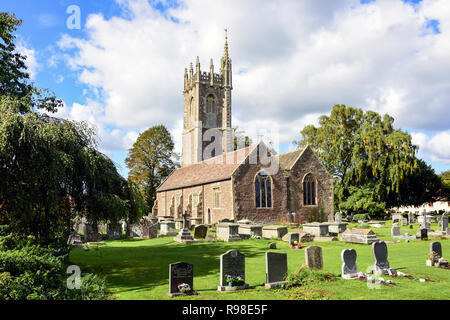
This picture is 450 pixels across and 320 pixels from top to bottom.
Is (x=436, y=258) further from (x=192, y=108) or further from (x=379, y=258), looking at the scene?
(x=192, y=108)

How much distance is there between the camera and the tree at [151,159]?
48.8 m

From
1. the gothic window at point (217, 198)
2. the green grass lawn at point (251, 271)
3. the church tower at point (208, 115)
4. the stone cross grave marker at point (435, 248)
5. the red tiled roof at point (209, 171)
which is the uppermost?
the church tower at point (208, 115)

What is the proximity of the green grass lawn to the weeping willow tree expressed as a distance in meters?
19.0

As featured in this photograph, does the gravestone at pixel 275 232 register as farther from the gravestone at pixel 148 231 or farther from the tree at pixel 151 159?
the tree at pixel 151 159

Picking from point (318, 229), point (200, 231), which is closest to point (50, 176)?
point (200, 231)

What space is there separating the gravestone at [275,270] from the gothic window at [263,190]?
20.0m

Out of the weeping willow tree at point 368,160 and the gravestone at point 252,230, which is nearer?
the gravestone at point 252,230

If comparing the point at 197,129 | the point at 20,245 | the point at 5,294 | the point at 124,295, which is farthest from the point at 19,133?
the point at 197,129

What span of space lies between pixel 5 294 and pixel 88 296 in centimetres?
163

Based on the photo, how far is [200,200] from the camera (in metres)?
33.0

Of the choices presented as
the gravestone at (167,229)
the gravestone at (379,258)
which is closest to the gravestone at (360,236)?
the gravestone at (379,258)

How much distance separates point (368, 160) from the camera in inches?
1459

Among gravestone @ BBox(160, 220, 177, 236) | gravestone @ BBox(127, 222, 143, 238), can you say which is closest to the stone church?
gravestone @ BBox(160, 220, 177, 236)
